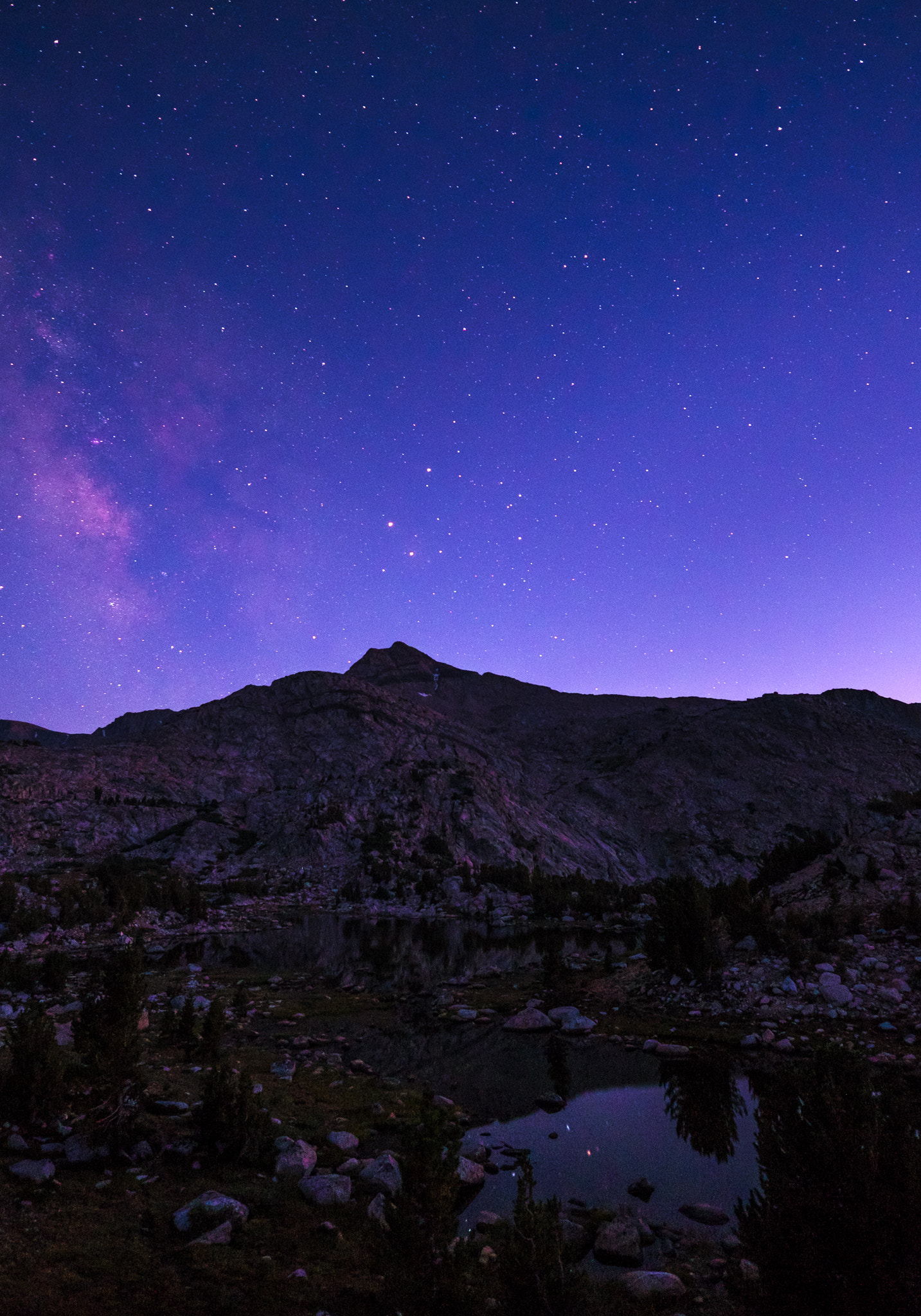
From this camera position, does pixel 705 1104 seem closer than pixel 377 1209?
No

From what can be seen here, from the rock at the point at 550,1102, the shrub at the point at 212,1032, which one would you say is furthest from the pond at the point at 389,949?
the rock at the point at 550,1102

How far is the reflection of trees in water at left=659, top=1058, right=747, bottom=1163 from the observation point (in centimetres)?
1412

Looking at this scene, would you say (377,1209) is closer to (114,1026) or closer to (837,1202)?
(114,1026)

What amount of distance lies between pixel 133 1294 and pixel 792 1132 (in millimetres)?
8581

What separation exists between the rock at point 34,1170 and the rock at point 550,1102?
36.5 ft

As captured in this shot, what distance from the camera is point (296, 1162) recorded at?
12.1m

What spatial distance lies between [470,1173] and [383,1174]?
1676 mm

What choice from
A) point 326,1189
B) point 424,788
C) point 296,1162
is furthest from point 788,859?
point 424,788

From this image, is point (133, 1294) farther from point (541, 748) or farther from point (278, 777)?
point (541, 748)

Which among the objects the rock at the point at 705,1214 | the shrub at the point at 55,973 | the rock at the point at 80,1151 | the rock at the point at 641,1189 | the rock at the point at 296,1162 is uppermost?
the rock at the point at 80,1151

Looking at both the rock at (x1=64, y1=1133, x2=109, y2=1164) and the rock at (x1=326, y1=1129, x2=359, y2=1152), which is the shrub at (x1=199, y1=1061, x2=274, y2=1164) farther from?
the rock at (x1=64, y1=1133, x2=109, y2=1164)

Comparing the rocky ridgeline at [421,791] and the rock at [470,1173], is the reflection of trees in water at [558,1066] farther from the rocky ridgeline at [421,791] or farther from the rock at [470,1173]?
the rocky ridgeline at [421,791]

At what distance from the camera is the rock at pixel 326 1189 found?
1084 centimetres

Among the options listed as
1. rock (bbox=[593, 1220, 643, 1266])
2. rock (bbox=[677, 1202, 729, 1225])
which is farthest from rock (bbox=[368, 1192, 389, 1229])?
rock (bbox=[677, 1202, 729, 1225])
